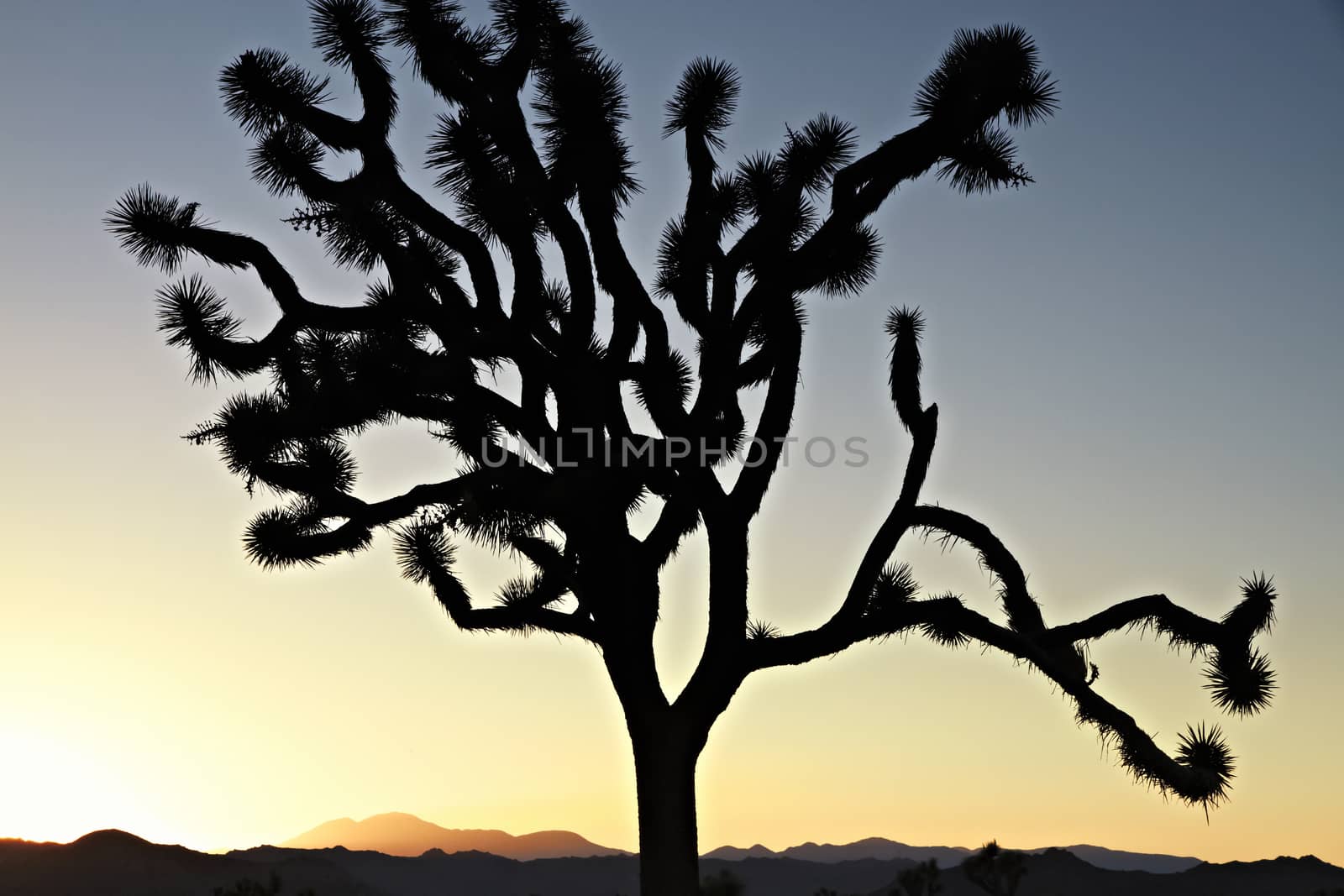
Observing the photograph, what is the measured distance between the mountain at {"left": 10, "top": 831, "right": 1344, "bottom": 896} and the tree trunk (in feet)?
72.1

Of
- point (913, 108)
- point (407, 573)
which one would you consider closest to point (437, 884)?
point (407, 573)

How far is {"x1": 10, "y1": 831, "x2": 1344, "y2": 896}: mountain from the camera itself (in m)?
32.8

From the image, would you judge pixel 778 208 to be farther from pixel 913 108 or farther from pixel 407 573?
pixel 407 573

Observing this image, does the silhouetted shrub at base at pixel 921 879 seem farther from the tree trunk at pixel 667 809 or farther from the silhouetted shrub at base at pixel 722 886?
the tree trunk at pixel 667 809

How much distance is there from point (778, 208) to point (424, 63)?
2702mm

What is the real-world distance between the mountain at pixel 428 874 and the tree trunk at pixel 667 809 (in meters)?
22.0

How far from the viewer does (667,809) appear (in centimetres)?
779

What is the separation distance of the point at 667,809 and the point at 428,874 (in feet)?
129

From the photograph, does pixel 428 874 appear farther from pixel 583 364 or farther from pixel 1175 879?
pixel 583 364

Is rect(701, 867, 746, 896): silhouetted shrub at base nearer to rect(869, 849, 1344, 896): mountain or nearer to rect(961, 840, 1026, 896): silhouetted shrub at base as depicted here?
rect(961, 840, 1026, 896): silhouetted shrub at base

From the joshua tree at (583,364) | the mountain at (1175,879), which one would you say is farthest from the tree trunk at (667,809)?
the mountain at (1175,879)

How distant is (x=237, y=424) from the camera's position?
24.6 feet

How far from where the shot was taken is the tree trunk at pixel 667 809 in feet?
25.1

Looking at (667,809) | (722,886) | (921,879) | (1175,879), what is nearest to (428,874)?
(1175,879)
